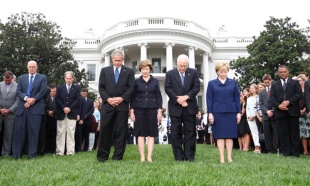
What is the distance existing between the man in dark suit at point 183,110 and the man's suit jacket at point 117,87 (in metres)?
0.77

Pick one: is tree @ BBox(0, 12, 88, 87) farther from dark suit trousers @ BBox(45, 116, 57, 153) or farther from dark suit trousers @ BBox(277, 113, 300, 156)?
dark suit trousers @ BBox(277, 113, 300, 156)

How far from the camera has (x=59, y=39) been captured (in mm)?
28906

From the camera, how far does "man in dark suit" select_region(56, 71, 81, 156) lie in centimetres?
858

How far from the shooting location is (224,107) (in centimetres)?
593

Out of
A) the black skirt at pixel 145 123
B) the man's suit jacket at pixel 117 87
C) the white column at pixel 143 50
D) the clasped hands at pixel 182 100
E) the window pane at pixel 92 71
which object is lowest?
the black skirt at pixel 145 123

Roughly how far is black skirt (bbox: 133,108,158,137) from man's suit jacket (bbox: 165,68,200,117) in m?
0.38

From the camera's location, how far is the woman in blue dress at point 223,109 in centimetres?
587

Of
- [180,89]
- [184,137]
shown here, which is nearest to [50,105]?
[180,89]

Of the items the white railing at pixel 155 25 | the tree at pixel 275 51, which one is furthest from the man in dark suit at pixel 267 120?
the white railing at pixel 155 25

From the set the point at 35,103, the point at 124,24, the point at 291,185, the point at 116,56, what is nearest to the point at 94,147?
the point at 35,103

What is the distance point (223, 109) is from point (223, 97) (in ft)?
0.76

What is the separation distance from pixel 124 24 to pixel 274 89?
3004cm

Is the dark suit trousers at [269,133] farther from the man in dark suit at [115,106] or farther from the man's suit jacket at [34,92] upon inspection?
the man's suit jacket at [34,92]

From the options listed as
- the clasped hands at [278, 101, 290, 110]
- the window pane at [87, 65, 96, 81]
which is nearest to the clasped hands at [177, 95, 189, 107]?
the clasped hands at [278, 101, 290, 110]
